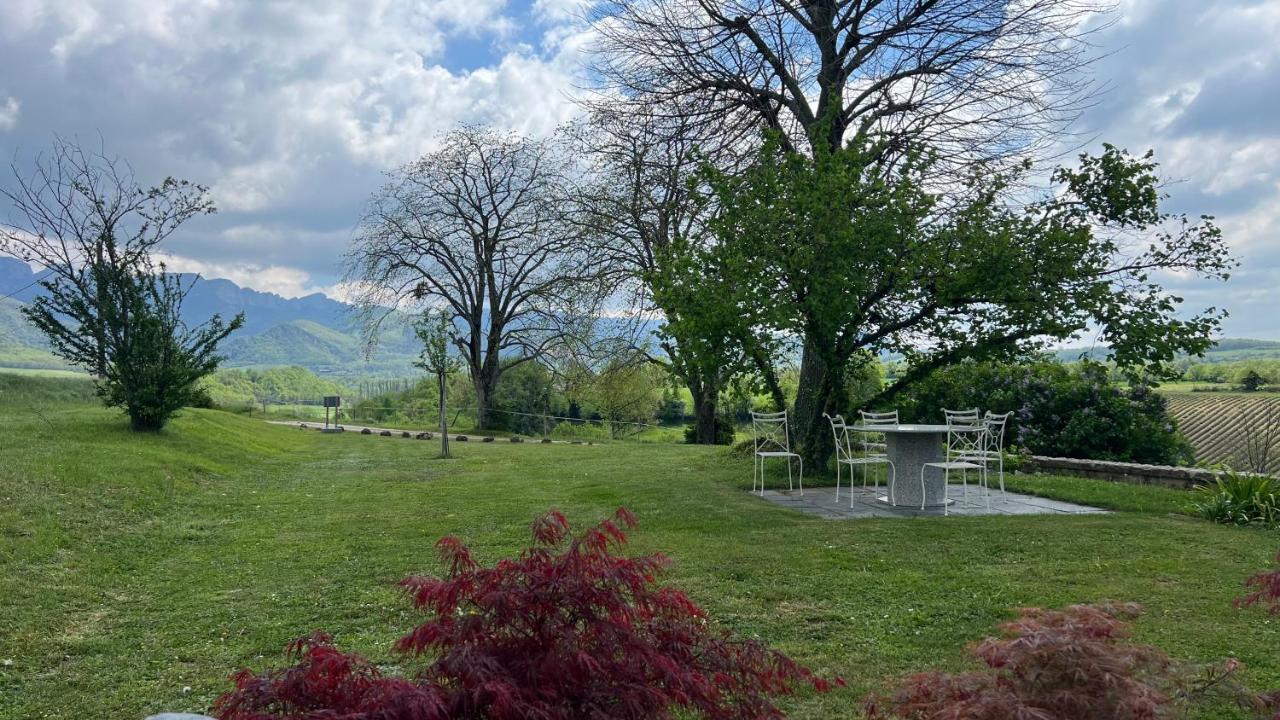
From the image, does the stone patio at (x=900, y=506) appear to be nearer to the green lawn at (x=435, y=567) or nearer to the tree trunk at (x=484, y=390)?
the green lawn at (x=435, y=567)

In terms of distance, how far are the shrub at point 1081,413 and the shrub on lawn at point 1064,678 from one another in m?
10.9

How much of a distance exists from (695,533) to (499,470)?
729cm

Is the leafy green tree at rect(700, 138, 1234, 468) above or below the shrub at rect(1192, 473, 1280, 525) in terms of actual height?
above

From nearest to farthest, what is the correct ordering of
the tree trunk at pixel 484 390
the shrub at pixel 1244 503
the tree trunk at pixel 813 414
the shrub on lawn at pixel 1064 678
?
1. the shrub on lawn at pixel 1064 678
2. the shrub at pixel 1244 503
3. the tree trunk at pixel 813 414
4. the tree trunk at pixel 484 390

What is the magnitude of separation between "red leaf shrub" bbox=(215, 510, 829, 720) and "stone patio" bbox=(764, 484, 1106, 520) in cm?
590

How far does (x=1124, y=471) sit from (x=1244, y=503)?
302 centimetres

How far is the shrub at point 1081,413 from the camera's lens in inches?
491

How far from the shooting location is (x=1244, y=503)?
7.68 m

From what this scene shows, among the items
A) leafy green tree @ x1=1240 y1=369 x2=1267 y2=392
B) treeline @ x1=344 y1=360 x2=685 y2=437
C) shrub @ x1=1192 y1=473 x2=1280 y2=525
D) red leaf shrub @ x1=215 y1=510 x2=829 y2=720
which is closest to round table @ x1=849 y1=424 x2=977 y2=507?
shrub @ x1=1192 y1=473 x2=1280 y2=525

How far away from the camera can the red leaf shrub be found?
1924 mm

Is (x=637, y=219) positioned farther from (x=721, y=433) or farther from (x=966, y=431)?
(x=966, y=431)

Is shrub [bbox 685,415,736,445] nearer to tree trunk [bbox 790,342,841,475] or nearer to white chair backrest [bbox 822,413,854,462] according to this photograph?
tree trunk [bbox 790,342,841,475]

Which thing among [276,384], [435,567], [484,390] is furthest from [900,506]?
[276,384]

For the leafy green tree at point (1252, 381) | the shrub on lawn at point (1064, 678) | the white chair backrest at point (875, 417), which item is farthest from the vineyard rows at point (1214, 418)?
A: the shrub on lawn at point (1064, 678)
